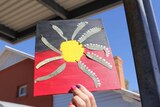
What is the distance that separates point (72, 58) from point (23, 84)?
49.3 feet

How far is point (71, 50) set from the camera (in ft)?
5.59

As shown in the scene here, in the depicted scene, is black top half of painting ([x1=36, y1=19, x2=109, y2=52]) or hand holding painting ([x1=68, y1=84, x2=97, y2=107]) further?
black top half of painting ([x1=36, y1=19, x2=109, y2=52])

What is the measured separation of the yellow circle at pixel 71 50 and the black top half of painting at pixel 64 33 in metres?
0.03

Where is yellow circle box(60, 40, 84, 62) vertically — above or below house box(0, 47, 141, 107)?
below

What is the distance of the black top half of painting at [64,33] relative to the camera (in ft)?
5.78

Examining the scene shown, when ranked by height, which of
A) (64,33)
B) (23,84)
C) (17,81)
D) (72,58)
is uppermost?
(17,81)

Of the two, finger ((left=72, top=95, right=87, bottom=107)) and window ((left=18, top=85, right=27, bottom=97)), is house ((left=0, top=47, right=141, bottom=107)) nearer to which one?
window ((left=18, top=85, right=27, bottom=97))

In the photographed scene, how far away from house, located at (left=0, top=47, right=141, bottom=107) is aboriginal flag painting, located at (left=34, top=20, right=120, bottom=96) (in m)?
9.76

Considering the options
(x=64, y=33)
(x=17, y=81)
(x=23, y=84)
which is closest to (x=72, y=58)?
(x=64, y=33)

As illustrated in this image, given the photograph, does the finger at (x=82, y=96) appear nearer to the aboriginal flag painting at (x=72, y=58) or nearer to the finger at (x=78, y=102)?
the finger at (x=78, y=102)

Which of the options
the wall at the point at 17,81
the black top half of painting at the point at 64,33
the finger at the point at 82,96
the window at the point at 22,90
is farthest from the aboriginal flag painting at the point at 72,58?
the window at the point at 22,90

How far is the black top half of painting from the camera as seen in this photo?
1.76 meters

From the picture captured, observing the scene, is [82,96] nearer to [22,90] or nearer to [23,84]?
[23,84]

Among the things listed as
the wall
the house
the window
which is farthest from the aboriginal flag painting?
the window
